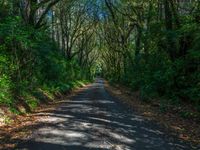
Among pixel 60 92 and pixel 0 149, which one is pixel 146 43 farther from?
pixel 0 149

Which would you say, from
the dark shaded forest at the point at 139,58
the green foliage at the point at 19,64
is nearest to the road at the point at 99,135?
the green foliage at the point at 19,64

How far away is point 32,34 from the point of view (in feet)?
69.1

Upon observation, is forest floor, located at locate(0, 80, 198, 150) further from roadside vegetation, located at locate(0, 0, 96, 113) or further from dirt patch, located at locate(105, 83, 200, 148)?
roadside vegetation, located at locate(0, 0, 96, 113)

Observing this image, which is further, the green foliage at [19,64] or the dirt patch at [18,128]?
the green foliage at [19,64]

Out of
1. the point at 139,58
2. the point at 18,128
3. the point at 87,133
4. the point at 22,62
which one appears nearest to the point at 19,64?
the point at 22,62

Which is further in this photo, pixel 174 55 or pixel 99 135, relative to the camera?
pixel 174 55

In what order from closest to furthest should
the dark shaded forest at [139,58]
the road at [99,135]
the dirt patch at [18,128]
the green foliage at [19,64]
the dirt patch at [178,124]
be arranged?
the road at [99,135]
the dirt patch at [18,128]
the dirt patch at [178,124]
the green foliage at [19,64]
the dark shaded forest at [139,58]

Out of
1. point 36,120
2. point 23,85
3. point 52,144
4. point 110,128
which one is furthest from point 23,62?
point 52,144

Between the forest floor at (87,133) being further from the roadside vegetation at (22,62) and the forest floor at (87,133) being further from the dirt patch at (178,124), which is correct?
the roadside vegetation at (22,62)

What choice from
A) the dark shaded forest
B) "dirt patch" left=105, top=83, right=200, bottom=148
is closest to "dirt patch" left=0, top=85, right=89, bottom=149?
the dark shaded forest

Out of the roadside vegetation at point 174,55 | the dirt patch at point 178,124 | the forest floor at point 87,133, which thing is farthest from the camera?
the roadside vegetation at point 174,55

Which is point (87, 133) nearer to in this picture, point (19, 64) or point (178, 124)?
point (178, 124)

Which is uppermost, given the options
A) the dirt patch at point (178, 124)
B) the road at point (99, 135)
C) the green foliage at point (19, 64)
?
the green foliage at point (19, 64)

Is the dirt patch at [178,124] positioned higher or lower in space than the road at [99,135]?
lower
